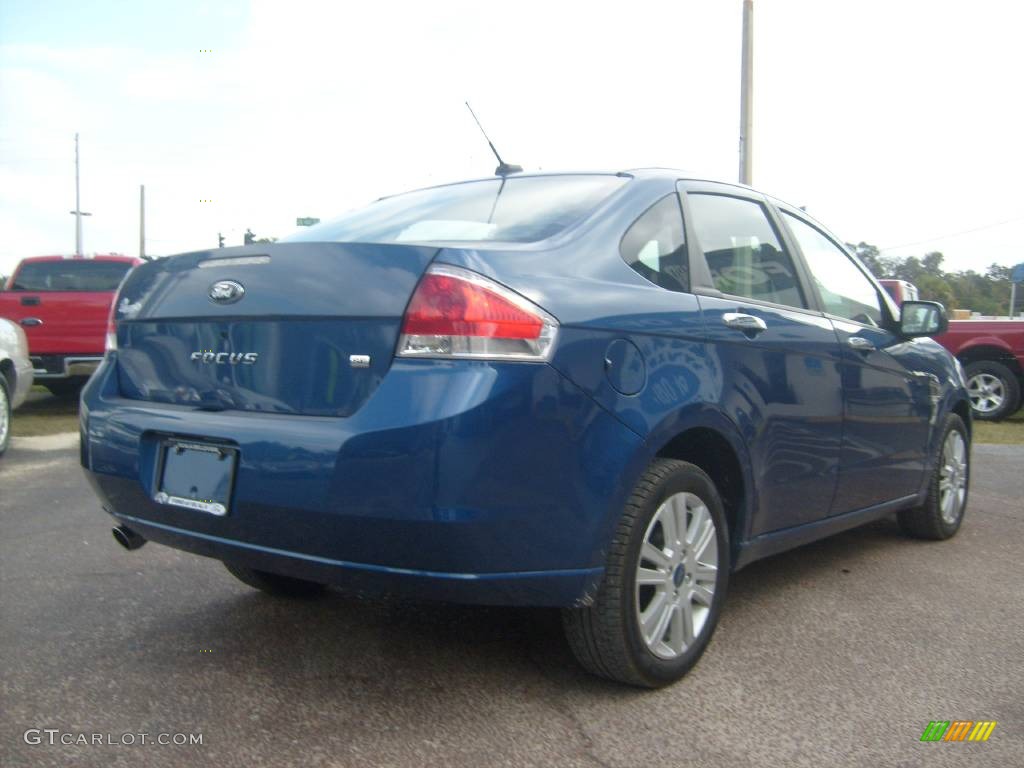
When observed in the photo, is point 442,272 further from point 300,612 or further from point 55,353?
point 55,353

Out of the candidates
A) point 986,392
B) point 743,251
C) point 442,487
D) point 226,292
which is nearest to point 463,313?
point 442,487

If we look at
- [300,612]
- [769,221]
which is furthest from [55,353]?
[769,221]

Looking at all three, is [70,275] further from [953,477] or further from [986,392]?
[986,392]

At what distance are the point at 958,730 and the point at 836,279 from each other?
2097mm

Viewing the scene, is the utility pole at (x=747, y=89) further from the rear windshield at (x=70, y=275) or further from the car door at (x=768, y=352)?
the car door at (x=768, y=352)

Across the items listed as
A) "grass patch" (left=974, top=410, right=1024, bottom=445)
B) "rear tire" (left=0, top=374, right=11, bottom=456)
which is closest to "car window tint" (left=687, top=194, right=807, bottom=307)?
"rear tire" (left=0, top=374, right=11, bottom=456)

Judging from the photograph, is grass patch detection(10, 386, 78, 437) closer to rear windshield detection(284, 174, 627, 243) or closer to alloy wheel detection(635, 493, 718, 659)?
rear windshield detection(284, 174, 627, 243)

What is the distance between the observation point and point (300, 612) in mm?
3719

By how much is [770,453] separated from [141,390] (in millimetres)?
2054

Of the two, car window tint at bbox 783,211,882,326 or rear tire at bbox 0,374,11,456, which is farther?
rear tire at bbox 0,374,11,456

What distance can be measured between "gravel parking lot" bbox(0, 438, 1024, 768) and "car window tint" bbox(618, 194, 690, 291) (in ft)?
4.07

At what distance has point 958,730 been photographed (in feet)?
9.18

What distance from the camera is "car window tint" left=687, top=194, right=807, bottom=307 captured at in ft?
11.5

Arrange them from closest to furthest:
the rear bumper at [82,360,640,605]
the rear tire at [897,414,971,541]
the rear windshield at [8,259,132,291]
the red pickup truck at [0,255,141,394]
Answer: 1. the rear bumper at [82,360,640,605]
2. the rear tire at [897,414,971,541]
3. the red pickup truck at [0,255,141,394]
4. the rear windshield at [8,259,132,291]
